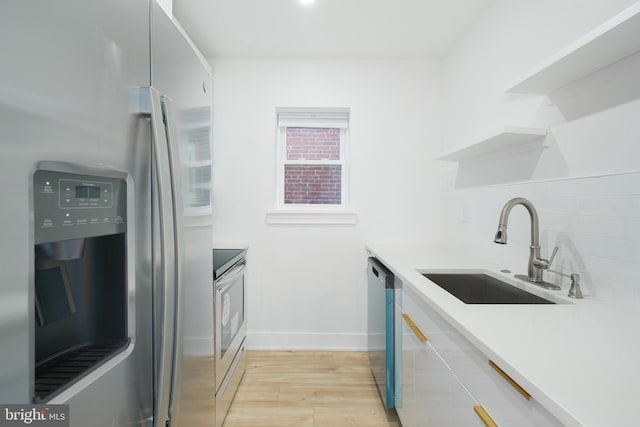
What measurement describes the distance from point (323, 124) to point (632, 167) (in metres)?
2.08

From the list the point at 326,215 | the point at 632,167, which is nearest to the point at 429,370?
the point at 632,167

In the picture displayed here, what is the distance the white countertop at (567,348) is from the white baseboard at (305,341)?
157 centimetres

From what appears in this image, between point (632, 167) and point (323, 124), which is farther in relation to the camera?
point (323, 124)

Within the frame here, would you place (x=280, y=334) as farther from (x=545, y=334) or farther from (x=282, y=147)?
(x=545, y=334)

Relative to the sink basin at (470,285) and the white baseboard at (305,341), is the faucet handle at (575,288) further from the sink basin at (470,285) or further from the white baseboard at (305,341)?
the white baseboard at (305,341)

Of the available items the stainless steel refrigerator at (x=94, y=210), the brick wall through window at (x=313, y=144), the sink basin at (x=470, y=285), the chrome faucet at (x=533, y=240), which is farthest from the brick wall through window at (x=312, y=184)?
the stainless steel refrigerator at (x=94, y=210)

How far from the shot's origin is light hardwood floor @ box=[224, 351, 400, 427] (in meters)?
1.76

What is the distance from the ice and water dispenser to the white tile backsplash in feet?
5.06

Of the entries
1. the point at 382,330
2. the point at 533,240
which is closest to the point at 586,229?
the point at 533,240

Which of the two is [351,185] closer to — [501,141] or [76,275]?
[501,141]

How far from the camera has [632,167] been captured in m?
1.05

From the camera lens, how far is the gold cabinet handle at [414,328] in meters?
1.25

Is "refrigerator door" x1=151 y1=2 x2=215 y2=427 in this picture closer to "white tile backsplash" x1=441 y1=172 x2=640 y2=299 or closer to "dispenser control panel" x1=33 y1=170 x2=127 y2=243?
"dispenser control panel" x1=33 y1=170 x2=127 y2=243

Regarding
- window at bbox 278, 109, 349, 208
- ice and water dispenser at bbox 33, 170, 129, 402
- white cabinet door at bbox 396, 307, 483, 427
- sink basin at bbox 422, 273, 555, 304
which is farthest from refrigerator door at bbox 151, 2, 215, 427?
window at bbox 278, 109, 349, 208
